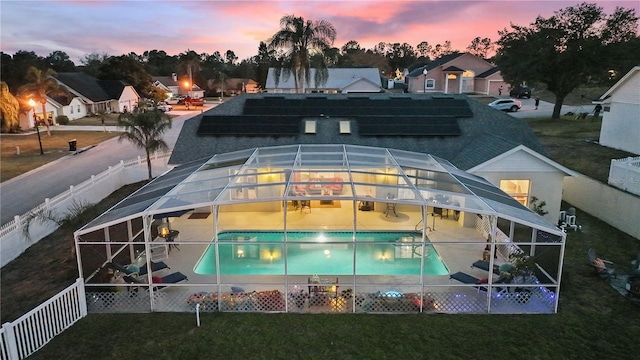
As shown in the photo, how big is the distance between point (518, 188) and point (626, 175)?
4.65 meters

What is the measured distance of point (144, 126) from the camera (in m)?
22.2

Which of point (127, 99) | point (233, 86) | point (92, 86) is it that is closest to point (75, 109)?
point (92, 86)

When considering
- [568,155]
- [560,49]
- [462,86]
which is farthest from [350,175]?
[462,86]

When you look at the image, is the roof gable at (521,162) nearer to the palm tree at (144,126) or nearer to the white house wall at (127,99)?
the palm tree at (144,126)

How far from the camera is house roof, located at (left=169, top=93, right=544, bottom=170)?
64.5ft

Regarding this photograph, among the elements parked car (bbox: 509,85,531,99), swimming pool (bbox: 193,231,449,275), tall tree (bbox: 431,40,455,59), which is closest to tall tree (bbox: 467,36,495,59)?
tall tree (bbox: 431,40,455,59)

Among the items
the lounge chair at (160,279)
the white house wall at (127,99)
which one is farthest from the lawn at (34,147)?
the lounge chair at (160,279)

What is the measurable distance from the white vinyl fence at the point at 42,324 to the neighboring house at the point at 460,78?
2045 inches

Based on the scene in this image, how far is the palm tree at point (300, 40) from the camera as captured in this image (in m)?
31.1

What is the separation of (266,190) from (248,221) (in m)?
6.24

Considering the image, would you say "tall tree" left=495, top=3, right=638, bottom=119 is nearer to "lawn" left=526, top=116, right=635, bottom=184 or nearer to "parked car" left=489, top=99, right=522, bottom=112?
"lawn" left=526, top=116, right=635, bottom=184

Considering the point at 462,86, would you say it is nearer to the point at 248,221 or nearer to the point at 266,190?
the point at 248,221

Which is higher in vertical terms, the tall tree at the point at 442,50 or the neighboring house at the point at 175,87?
the tall tree at the point at 442,50

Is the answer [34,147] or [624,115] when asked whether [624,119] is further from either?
[34,147]
